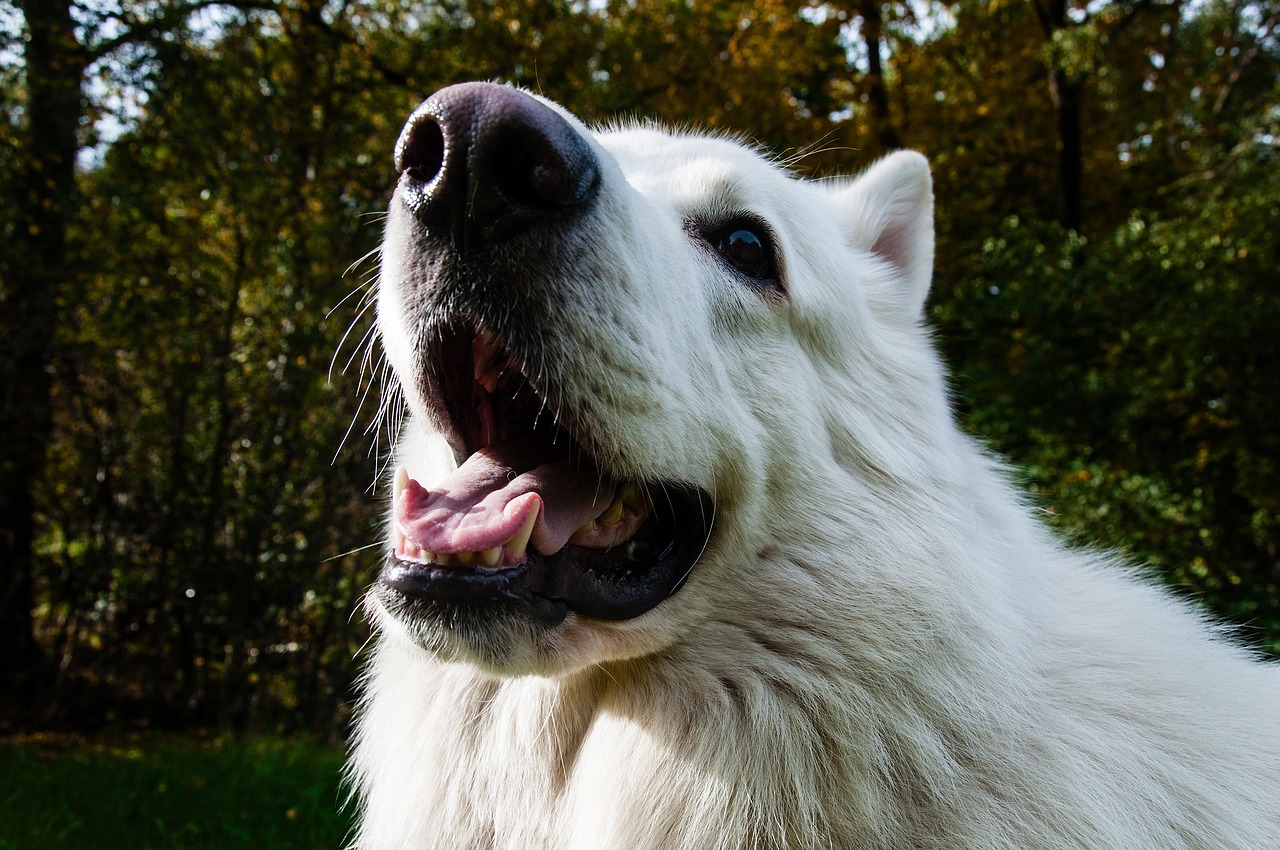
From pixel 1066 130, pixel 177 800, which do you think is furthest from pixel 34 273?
pixel 1066 130

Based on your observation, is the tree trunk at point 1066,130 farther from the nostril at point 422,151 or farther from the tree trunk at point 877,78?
the nostril at point 422,151

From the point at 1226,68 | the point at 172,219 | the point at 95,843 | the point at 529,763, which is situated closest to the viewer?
the point at 529,763

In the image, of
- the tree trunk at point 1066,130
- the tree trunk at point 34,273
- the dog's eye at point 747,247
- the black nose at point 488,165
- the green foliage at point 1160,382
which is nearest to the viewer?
the black nose at point 488,165

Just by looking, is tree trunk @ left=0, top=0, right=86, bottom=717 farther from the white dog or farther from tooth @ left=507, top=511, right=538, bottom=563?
tooth @ left=507, top=511, right=538, bottom=563

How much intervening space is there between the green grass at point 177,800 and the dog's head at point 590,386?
9.93 ft

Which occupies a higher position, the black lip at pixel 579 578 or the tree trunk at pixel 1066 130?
the tree trunk at pixel 1066 130

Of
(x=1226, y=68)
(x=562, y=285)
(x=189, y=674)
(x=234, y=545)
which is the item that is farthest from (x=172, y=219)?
(x=1226, y=68)

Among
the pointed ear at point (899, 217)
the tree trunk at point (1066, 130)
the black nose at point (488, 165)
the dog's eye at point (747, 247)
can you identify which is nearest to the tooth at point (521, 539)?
the black nose at point (488, 165)

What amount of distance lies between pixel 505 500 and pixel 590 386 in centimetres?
29

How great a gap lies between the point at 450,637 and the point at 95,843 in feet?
11.7

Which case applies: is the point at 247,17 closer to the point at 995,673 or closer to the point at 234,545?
the point at 234,545

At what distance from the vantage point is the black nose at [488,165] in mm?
1644

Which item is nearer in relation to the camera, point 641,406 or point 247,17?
point 641,406

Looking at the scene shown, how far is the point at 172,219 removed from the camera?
292 inches
